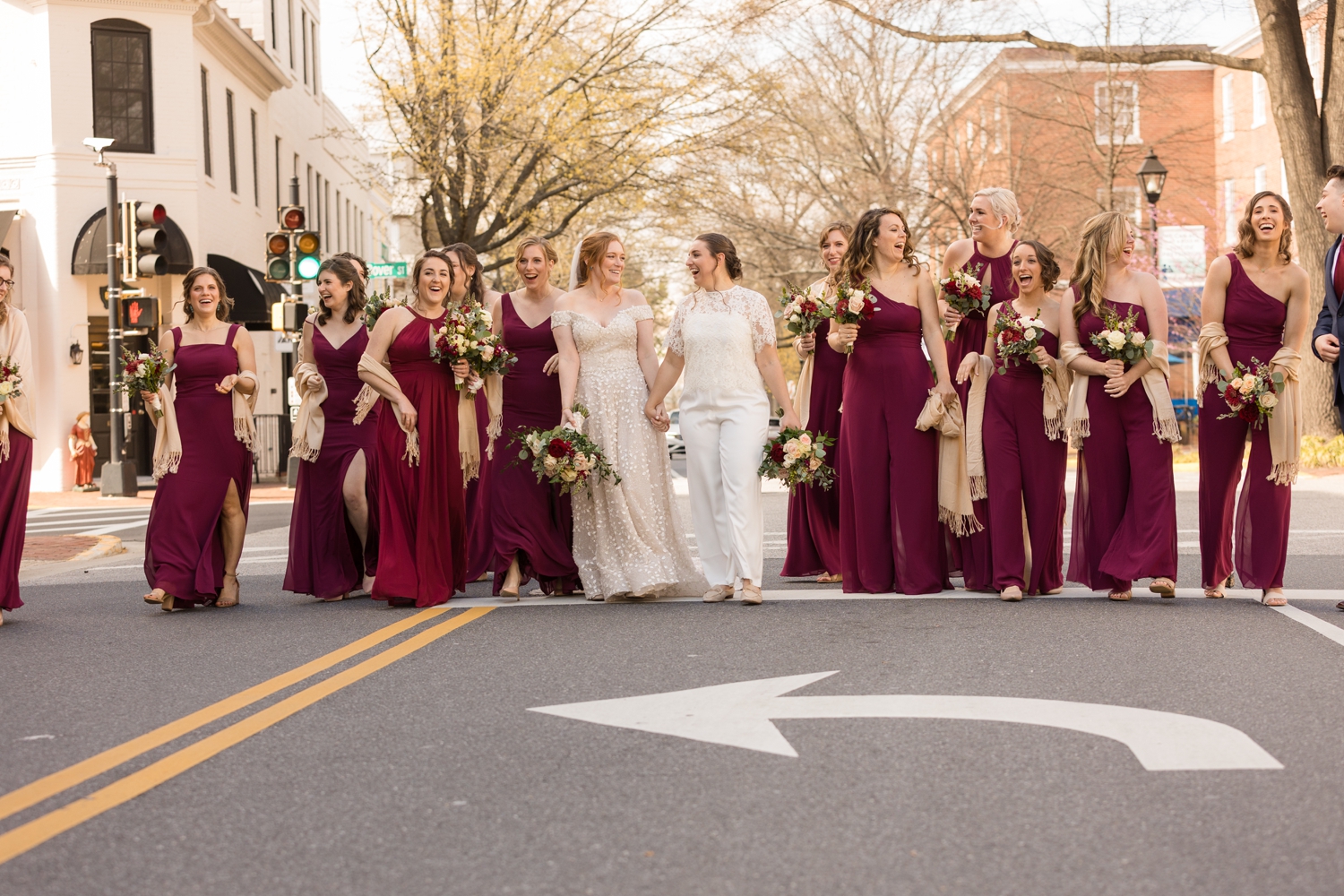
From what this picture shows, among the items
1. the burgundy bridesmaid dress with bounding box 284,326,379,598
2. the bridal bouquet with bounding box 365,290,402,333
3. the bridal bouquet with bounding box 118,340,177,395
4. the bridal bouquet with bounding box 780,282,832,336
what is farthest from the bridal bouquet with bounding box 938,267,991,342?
the bridal bouquet with bounding box 118,340,177,395

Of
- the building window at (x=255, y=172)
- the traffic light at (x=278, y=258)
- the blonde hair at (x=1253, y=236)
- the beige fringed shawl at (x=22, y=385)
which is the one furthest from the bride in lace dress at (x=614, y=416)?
the building window at (x=255, y=172)

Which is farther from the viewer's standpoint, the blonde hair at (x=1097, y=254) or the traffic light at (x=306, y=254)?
the traffic light at (x=306, y=254)

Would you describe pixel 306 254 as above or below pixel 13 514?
above

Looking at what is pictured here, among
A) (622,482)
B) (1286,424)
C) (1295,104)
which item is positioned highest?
(1295,104)

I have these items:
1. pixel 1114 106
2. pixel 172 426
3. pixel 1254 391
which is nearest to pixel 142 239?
pixel 172 426

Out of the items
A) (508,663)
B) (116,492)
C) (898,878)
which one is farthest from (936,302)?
(116,492)

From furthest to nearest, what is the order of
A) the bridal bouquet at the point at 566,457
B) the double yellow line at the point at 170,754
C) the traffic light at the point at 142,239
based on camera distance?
the traffic light at the point at 142,239
the bridal bouquet at the point at 566,457
the double yellow line at the point at 170,754

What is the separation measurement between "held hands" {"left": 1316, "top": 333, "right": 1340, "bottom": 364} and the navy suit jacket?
0.03m

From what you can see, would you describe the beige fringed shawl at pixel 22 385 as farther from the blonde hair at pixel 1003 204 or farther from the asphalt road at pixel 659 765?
the blonde hair at pixel 1003 204

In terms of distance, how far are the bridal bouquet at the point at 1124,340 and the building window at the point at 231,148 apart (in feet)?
85.8

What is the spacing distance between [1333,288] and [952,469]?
7.82 feet

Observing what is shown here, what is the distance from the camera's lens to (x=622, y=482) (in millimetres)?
9680

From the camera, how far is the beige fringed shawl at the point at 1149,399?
8859 mm

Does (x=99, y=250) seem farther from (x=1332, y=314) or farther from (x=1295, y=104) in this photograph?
(x=1332, y=314)
